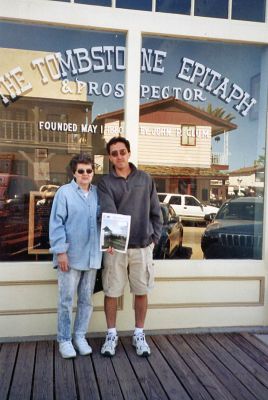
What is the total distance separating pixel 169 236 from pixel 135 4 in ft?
6.51

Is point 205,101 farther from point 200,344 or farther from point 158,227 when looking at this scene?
point 200,344

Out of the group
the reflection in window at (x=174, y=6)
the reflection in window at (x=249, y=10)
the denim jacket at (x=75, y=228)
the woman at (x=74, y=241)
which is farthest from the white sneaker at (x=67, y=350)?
the reflection in window at (x=249, y=10)

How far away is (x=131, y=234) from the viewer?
3.03 metres

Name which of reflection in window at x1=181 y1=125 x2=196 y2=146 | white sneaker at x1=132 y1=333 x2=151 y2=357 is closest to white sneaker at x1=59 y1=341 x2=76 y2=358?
white sneaker at x1=132 y1=333 x2=151 y2=357

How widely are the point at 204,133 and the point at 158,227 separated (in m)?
1.17

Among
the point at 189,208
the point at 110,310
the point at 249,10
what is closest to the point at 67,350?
the point at 110,310

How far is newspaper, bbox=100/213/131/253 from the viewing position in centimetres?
288

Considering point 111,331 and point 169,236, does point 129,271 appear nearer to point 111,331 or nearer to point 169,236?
point 111,331

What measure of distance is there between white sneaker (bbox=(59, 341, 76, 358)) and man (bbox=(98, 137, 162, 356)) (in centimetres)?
23

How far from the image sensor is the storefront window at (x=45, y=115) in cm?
342

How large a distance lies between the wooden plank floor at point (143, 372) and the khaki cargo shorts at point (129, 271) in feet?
1.63

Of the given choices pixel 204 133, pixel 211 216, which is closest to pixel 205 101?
pixel 204 133

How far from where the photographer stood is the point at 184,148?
12.6 ft

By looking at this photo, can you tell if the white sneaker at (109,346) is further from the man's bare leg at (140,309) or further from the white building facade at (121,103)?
the white building facade at (121,103)
